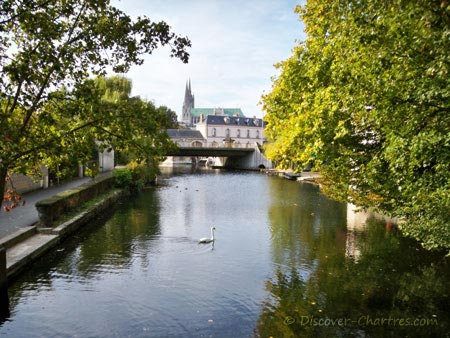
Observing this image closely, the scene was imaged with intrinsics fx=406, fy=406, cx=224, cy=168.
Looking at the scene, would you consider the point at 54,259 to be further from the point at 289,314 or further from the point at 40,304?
the point at 289,314

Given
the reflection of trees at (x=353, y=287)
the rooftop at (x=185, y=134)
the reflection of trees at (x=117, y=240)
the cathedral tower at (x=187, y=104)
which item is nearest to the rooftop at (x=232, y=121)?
the rooftop at (x=185, y=134)

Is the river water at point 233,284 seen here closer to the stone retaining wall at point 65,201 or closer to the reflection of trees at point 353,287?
the reflection of trees at point 353,287

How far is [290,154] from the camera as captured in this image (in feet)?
50.3

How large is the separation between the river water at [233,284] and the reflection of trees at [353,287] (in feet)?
0.13

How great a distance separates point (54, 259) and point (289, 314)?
866 cm

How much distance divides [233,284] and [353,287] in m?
3.78

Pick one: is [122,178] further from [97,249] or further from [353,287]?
[353,287]

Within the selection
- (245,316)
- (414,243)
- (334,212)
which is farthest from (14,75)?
(334,212)

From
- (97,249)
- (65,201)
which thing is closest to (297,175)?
(65,201)

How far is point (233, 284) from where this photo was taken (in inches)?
509

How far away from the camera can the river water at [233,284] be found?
1000cm

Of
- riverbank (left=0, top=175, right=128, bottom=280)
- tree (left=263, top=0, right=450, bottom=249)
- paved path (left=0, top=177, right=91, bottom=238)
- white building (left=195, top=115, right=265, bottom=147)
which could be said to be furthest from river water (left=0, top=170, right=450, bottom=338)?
white building (left=195, top=115, right=265, bottom=147)

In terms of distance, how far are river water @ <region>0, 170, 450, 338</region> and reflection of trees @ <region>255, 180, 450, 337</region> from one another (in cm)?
4

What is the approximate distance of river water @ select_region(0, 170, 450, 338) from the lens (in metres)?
10.0
